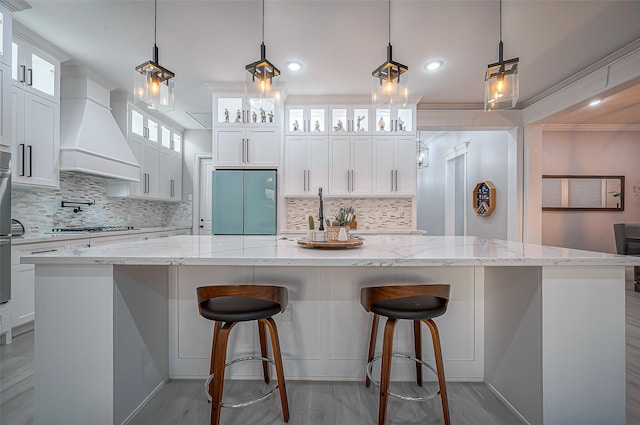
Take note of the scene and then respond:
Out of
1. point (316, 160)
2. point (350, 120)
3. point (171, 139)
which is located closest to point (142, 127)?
point (171, 139)

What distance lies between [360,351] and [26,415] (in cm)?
189

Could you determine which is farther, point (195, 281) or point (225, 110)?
point (225, 110)

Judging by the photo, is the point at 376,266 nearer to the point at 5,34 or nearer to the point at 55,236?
the point at 55,236

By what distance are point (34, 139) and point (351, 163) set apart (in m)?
3.45

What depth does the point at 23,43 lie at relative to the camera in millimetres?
2748

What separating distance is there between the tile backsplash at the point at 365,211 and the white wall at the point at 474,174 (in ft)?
5.25

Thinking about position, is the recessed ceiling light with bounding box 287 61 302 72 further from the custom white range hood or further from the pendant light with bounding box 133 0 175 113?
the custom white range hood

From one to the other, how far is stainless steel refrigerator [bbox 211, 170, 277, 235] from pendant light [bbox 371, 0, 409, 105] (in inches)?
89.0

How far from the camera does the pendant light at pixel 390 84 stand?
1.92 m

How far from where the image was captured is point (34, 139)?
2.89 m

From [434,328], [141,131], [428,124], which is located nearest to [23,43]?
[141,131]

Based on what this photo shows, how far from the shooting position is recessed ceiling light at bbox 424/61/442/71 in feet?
10.6

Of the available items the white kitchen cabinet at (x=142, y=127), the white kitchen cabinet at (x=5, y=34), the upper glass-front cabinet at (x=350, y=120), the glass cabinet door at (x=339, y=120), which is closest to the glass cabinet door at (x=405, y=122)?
the upper glass-front cabinet at (x=350, y=120)

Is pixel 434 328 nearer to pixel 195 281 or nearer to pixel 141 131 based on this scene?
pixel 195 281
